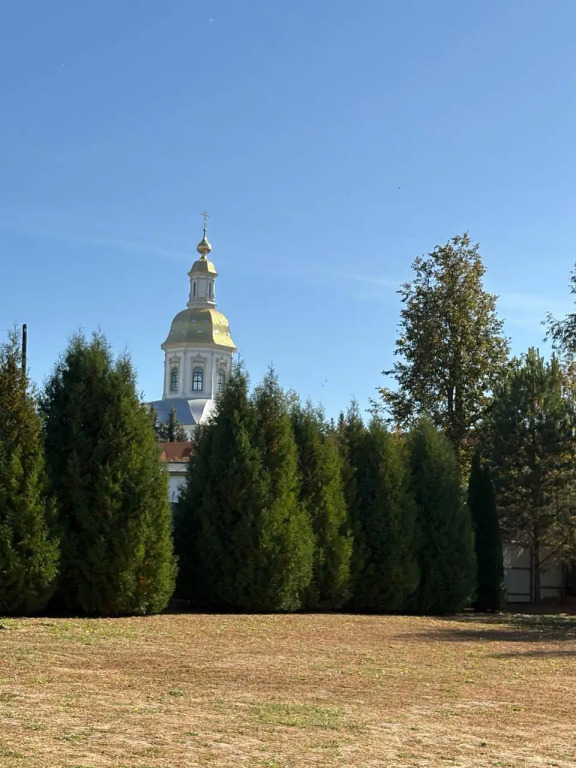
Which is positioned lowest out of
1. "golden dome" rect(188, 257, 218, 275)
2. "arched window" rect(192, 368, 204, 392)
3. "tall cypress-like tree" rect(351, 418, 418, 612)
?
"tall cypress-like tree" rect(351, 418, 418, 612)

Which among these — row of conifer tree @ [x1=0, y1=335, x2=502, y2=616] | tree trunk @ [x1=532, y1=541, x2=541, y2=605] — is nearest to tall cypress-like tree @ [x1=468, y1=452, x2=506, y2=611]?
row of conifer tree @ [x1=0, y1=335, x2=502, y2=616]

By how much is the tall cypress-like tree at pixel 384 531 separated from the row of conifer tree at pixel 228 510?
37 mm

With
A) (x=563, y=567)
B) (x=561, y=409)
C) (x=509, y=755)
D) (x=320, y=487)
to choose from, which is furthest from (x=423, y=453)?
(x=509, y=755)

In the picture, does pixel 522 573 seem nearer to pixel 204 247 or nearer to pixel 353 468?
pixel 353 468

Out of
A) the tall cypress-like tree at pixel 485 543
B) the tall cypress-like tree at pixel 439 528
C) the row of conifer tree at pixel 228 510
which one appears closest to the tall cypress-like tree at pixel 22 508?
the row of conifer tree at pixel 228 510

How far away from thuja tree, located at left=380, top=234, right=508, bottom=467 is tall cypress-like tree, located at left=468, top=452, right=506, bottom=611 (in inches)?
303

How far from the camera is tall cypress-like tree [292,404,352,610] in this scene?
23.9 metres

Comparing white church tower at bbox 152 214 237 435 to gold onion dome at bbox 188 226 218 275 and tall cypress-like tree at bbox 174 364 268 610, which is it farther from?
tall cypress-like tree at bbox 174 364 268 610

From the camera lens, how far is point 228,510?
22.6 m

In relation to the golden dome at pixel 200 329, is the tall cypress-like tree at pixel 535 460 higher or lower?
lower

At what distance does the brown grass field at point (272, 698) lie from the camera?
7.39 metres

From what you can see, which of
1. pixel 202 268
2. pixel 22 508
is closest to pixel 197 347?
pixel 202 268

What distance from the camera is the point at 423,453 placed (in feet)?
90.9

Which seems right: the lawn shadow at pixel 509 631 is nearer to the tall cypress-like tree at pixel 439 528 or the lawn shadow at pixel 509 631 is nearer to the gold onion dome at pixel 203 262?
the tall cypress-like tree at pixel 439 528
